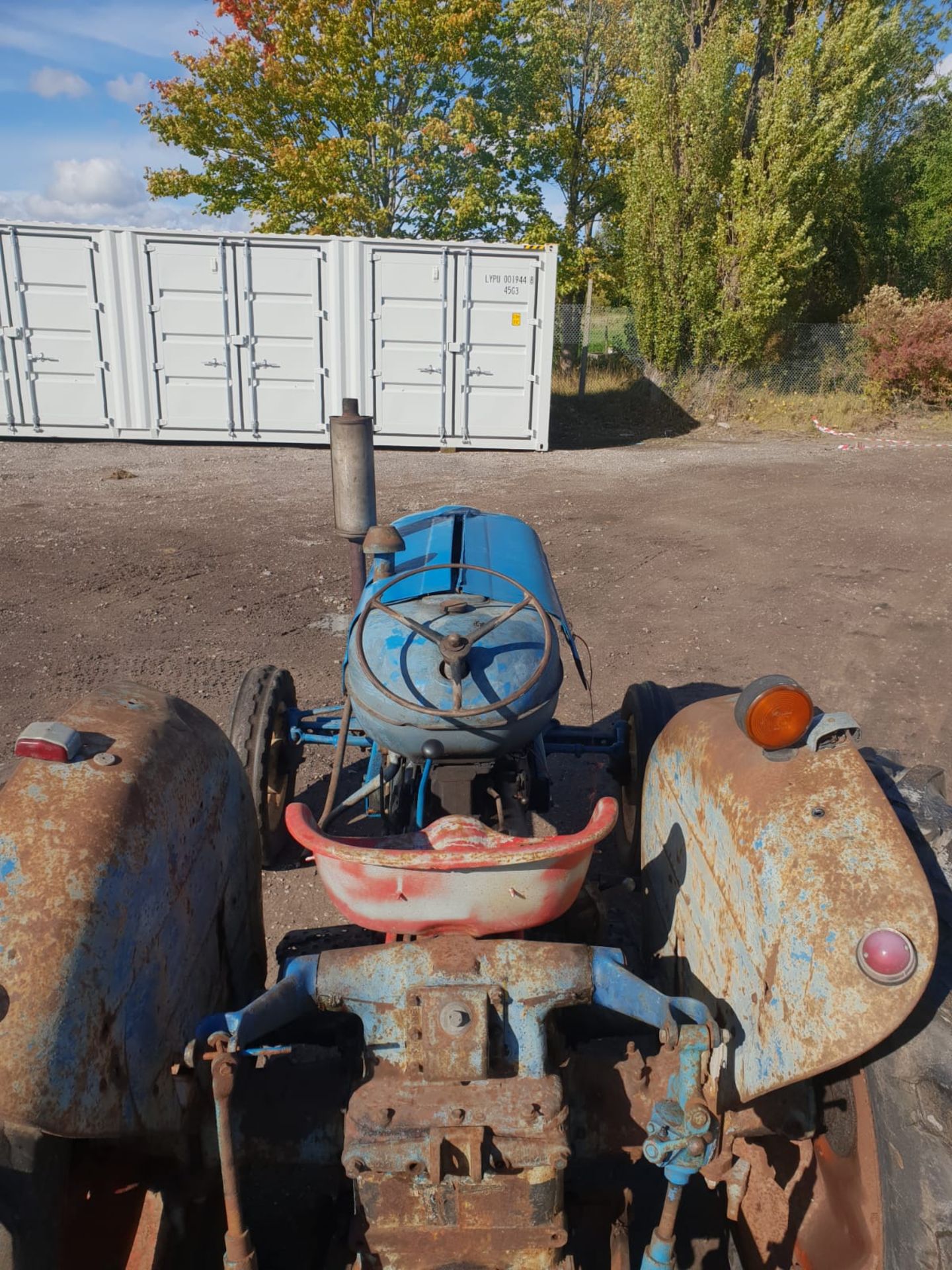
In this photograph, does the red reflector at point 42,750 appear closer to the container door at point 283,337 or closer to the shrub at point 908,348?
the container door at point 283,337

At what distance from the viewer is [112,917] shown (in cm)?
155

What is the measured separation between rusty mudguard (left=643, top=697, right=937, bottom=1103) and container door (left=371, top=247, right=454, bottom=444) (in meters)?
11.8

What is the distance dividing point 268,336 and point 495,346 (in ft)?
10.9

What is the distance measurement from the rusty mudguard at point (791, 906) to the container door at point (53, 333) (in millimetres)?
13292

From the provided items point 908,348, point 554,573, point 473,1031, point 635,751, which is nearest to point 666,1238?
point 473,1031

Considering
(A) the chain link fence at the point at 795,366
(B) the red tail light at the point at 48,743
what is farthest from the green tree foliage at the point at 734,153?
(B) the red tail light at the point at 48,743

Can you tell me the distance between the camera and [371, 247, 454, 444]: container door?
41.8ft

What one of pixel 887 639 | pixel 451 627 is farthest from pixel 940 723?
pixel 451 627

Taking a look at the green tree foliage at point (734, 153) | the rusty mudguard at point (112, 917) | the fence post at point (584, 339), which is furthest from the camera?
the fence post at point (584, 339)

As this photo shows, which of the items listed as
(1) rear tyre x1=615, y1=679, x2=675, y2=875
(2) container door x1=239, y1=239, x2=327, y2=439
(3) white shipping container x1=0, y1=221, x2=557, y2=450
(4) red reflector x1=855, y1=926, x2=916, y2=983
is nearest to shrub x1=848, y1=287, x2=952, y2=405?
(3) white shipping container x1=0, y1=221, x2=557, y2=450

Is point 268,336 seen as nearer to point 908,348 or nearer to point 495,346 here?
point 495,346

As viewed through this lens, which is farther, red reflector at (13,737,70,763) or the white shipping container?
the white shipping container

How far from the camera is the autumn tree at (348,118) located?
17.7 metres

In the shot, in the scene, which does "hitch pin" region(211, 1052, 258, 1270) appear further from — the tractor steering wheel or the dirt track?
the dirt track
